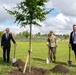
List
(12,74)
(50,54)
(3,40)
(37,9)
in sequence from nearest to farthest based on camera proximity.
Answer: (12,74) → (37,9) → (3,40) → (50,54)

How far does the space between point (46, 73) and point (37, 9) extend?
2966mm

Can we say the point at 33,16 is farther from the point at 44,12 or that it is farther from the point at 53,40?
the point at 53,40

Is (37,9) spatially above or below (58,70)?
above

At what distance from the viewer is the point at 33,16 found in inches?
510

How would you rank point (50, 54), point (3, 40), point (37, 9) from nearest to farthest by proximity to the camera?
point (37, 9)
point (3, 40)
point (50, 54)

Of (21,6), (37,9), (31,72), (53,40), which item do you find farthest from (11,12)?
(53,40)

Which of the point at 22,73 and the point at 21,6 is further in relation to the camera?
the point at 21,6

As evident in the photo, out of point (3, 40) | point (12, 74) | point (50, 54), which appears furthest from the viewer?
point (50, 54)

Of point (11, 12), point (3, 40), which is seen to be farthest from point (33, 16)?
point (3, 40)

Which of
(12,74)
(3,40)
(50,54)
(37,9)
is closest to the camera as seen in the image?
(12,74)

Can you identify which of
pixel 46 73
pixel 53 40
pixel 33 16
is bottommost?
pixel 46 73

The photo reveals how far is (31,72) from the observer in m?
12.3

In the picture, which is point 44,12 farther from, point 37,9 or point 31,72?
point 31,72

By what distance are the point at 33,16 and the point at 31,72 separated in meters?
2.64
